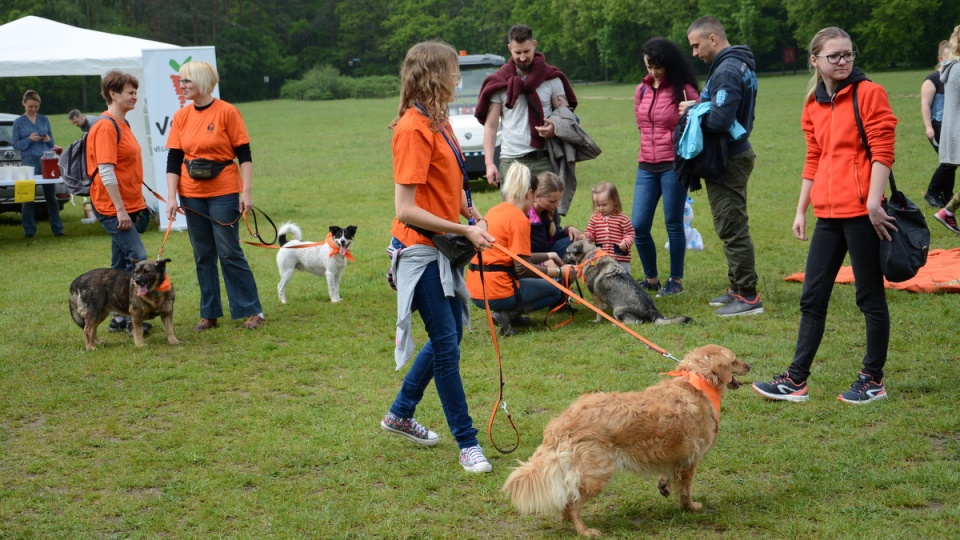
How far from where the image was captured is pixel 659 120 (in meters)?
7.25

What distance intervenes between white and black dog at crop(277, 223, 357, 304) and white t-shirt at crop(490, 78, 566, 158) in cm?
187

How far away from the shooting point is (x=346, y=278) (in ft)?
30.2

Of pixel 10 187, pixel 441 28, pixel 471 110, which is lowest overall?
pixel 10 187

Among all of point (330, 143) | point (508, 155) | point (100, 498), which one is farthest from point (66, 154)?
point (330, 143)

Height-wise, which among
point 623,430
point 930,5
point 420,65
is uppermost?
point 930,5

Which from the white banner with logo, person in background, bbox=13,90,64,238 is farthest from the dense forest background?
the white banner with logo

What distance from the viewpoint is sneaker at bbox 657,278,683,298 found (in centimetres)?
758

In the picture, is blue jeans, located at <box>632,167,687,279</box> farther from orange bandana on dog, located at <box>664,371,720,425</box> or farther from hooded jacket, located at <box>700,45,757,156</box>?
orange bandana on dog, located at <box>664,371,720,425</box>

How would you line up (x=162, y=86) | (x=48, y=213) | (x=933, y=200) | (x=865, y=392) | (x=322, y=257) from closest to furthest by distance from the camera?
1. (x=865, y=392)
2. (x=322, y=257)
3. (x=933, y=200)
4. (x=162, y=86)
5. (x=48, y=213)

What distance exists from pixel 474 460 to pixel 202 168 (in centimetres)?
380

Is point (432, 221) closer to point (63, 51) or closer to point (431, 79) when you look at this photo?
point (431, 79)

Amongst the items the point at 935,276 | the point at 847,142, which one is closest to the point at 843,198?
the point at 847,142

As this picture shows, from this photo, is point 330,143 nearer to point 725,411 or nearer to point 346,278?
point 346,278

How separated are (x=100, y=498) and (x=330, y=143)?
72.7 ft
